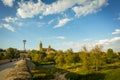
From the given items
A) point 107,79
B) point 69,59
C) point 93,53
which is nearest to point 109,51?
point 69,59

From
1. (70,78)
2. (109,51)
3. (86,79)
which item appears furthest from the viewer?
(109,51)

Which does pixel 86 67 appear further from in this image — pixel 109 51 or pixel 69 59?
pixel 109 51

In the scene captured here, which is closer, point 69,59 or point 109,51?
point 69,59

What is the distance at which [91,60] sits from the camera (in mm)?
51344

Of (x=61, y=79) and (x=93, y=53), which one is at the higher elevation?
(x=93, y=53)

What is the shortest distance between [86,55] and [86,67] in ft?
12.4

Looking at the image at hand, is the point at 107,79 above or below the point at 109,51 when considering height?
below

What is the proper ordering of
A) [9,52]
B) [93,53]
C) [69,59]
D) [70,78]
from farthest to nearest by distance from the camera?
1. [9,52]
2. [69,59]
3. [93,53]
4. [70,78]

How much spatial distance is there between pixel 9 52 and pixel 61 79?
85779 mm

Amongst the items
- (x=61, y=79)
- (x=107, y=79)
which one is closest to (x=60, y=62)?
(x=61, y=79)

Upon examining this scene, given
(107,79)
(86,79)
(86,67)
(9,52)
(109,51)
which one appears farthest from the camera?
(9,52)

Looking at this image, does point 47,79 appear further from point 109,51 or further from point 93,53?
point 109,51

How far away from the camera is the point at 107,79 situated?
30.6 metres

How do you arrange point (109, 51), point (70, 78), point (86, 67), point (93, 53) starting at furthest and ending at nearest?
point (109, 51) → point (93, 53) → point (86, 67) → point (70, 78)
